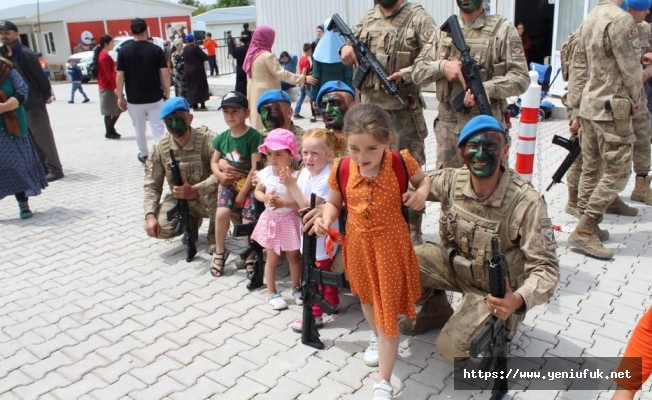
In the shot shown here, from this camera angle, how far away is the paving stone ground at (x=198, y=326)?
3.29 metres

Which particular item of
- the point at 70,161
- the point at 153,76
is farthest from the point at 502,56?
the point at 70,161

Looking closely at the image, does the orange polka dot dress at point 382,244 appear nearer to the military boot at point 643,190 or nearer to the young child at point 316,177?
the young child at point 316,177

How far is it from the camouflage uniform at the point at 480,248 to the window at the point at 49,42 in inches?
1410

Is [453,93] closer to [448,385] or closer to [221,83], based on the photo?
[448,385]

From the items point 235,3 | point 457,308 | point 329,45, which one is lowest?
point 457,308

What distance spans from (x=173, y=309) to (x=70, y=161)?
6.37m

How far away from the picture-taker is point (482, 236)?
309cm

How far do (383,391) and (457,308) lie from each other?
0.69 metres

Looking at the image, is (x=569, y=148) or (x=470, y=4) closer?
(x=470, y=4)

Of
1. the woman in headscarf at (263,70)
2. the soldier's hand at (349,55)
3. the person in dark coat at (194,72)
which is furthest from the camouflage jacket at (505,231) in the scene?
the person in dark coat at (194,72)

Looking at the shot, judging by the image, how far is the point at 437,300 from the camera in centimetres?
365

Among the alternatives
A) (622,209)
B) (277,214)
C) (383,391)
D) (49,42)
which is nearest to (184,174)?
(277,214)

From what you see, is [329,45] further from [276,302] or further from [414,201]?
[414,201]

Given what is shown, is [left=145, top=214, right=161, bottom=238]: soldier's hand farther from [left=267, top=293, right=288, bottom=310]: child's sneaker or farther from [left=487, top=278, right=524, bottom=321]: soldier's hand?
[left=487, top=278, right=524, bottom=321]: soldier's hand
